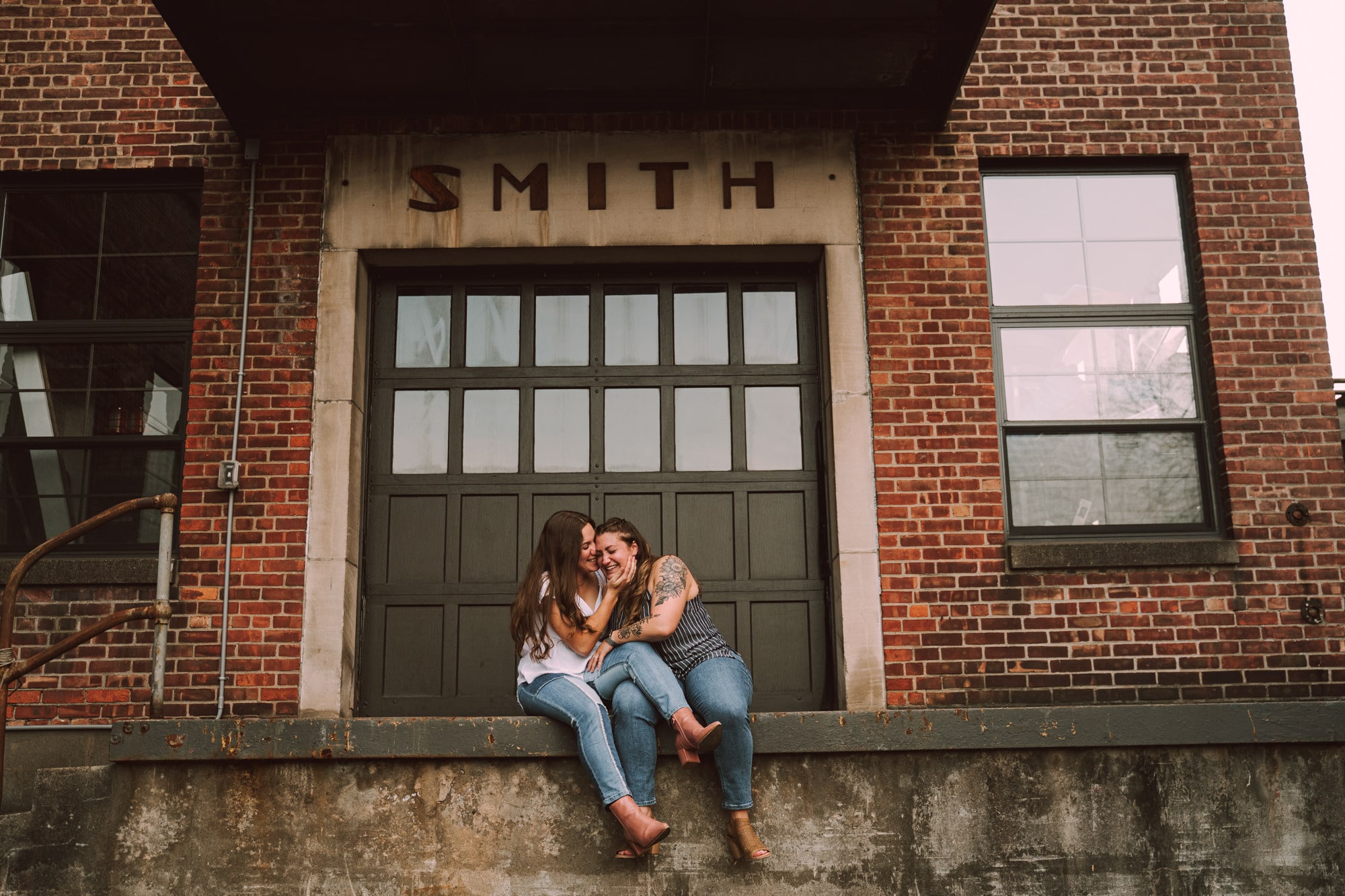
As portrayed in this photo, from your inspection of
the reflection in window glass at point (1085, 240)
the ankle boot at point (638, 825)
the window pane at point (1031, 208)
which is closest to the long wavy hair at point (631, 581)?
the ankle boot at point (638, 825)

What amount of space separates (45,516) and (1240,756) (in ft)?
22.3

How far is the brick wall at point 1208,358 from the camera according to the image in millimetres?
6117

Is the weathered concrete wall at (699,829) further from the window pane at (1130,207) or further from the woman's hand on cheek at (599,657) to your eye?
the window pane at (1130,207)

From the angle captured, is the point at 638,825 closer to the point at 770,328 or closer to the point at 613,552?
the point at 613,552

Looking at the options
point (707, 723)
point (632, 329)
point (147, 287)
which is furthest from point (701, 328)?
point (147, 287)

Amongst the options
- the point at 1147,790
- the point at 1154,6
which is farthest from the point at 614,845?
the point at 1154,6

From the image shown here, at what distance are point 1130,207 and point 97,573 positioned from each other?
6546mm

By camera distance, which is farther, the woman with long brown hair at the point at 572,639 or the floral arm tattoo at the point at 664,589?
the floral arm tattoo at the point at 664,589

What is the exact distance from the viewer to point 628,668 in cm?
519

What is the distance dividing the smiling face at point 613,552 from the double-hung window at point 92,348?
2863 mm

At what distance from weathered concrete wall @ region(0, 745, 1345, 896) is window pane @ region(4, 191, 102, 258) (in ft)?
11.1

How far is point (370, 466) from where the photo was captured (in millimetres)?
6676

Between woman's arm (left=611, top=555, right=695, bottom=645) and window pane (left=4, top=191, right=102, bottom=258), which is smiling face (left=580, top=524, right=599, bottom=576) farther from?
window pane (left=4, top=191, right=102, bottom=258)

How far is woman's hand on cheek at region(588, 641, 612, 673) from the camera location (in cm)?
530
